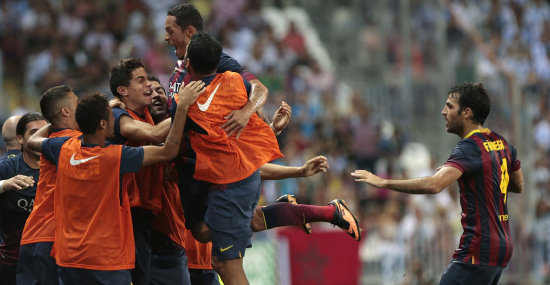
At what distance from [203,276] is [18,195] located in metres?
1.84

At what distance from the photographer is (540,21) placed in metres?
22.1

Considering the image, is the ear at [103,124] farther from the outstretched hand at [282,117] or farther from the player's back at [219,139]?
the outstretched hand at [282,117]

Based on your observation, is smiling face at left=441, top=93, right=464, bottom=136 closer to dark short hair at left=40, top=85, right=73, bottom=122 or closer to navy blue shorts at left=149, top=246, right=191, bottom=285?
navy blue shorts at left=149, top=246, right=191, bottom=285

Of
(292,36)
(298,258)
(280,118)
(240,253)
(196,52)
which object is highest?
(292,36)


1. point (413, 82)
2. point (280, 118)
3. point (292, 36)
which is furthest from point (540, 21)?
point (280, 118)

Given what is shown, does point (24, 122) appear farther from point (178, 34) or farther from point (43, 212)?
point (178, 34)

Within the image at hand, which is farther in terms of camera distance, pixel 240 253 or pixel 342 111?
pixel 342 111

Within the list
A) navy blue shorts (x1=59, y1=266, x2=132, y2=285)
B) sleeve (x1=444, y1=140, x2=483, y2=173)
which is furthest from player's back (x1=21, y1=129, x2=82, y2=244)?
sleeve (x1=444, y1=140, x2=483, y2=173)

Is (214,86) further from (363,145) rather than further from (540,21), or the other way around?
(540,21)

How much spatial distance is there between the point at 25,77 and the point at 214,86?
10987 mm

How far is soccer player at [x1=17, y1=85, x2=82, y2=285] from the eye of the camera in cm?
714

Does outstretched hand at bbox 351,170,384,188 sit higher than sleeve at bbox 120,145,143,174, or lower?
lower

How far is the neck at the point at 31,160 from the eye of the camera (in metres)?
7.87

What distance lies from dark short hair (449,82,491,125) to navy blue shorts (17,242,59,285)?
3679mm
